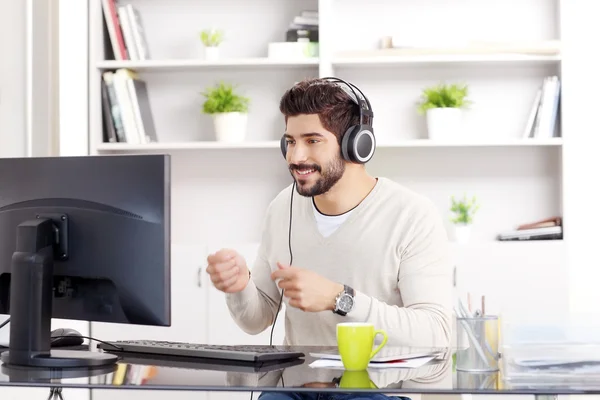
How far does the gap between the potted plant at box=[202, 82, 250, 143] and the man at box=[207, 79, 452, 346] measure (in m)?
1.38

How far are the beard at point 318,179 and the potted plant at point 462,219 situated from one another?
1.52 metres

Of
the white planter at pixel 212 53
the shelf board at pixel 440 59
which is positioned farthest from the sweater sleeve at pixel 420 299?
the white planter at pixel 212 53

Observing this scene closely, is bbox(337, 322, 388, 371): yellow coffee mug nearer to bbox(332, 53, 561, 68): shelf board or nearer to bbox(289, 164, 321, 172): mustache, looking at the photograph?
bbox(289, 164, 321, 172): mustache

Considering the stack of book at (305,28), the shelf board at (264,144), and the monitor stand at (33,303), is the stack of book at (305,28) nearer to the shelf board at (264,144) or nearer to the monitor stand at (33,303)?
the shelf board at (264,144)

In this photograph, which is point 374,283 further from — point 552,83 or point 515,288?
point 552,83

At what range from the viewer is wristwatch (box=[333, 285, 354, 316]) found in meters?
1.90

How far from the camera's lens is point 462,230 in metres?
3.75

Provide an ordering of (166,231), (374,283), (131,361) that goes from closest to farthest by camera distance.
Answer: (166,231)
(131,361)
(374,283)

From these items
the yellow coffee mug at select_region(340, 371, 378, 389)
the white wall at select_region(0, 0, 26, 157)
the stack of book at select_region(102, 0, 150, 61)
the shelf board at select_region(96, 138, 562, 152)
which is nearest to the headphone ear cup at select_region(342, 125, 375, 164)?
the yellow coffee mug at select_region(340, 371, 378, 389)

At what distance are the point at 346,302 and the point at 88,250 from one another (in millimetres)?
547

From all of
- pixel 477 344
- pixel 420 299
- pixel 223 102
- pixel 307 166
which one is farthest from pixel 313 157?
pixel 223 102

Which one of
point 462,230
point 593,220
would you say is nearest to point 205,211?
point 462,230

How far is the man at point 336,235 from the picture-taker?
221 centimetres

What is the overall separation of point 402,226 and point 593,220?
1.73 metres
